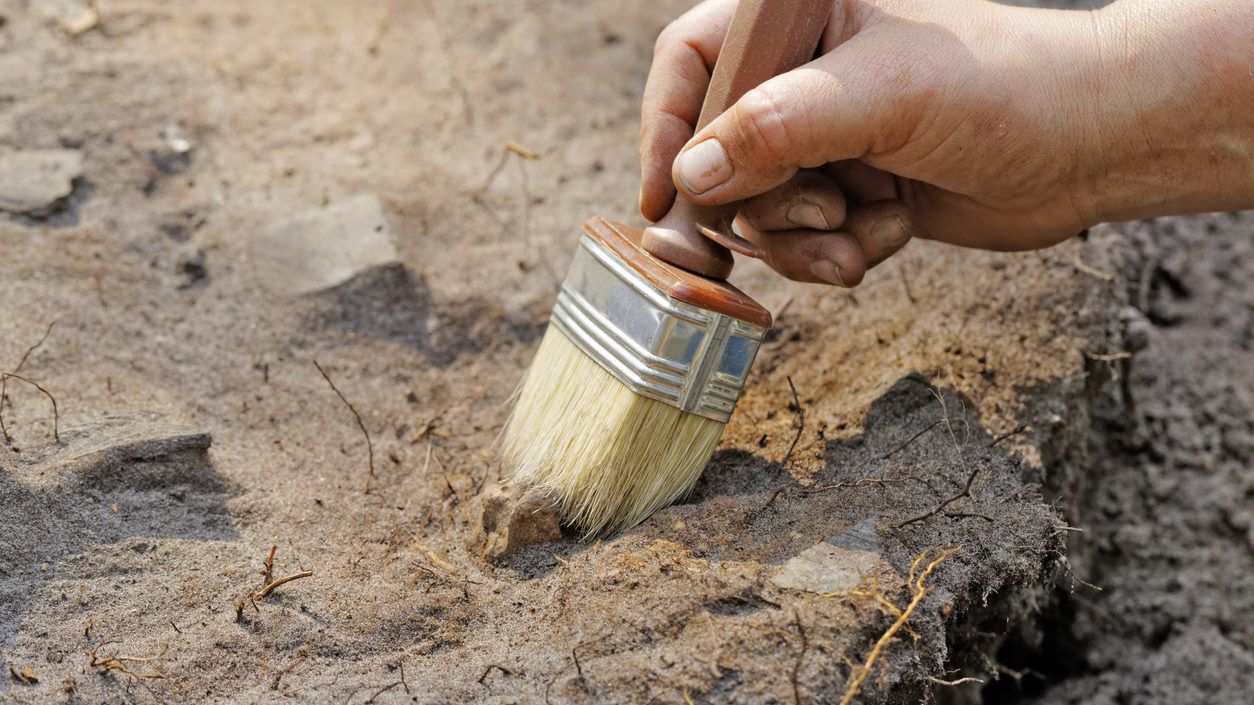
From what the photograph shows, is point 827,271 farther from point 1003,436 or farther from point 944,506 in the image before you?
point 944,506

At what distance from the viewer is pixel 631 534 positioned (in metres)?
2.39

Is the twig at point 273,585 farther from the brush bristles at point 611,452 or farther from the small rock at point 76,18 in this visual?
the small rock at point 76,18

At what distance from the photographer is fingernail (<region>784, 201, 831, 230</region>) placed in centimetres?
270

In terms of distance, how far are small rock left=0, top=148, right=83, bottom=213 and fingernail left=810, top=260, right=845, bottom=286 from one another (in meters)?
2.36

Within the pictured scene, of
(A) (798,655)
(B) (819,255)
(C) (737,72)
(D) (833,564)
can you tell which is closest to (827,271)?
(B) (819,255)

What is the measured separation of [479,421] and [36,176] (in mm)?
1706

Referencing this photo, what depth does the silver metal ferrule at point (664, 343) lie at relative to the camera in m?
2.35

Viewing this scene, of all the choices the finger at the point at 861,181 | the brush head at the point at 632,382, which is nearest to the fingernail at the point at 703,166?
the brush head at the point at 632,382

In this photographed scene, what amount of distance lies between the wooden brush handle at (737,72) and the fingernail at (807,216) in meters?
0.25

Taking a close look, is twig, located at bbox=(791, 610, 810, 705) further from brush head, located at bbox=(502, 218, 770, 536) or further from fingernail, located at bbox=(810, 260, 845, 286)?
fingernail, located at bbox=(810, 260, 845, 286)

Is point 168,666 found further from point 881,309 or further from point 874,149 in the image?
point 881,309

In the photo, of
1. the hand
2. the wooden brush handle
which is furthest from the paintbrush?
the hand

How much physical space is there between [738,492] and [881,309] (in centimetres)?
98

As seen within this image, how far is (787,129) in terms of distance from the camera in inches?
93.4
